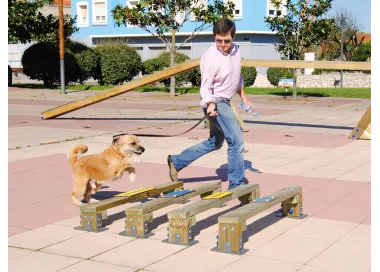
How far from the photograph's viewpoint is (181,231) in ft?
18.9

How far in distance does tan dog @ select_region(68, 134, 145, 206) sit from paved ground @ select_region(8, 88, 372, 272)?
1.27ft

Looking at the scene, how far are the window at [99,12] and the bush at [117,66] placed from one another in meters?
21.8

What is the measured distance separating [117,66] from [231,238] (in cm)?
3028

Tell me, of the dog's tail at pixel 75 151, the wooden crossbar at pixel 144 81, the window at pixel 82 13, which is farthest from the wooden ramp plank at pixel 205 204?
the window at pixel 82 13

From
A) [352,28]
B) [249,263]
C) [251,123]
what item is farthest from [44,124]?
[352,28]

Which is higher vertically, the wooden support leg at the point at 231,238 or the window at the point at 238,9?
the window at the point at 238,9

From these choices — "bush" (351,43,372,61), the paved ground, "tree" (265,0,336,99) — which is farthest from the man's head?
"bush" (351,43,372,61)

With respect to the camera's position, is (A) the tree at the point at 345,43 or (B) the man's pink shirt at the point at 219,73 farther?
(A) the tree at the point at 345,43

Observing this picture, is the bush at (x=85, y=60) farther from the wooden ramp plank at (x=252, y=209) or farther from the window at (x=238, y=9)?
the wooden ramp plank at (x=252, y=209)

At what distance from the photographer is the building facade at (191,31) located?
4916 cm

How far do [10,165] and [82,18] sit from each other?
167 ft

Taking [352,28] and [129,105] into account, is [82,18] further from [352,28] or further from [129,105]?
[129,105]

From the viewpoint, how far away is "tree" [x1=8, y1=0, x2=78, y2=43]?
30000 millimetres

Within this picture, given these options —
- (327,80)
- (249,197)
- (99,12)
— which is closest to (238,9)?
(327,80)
